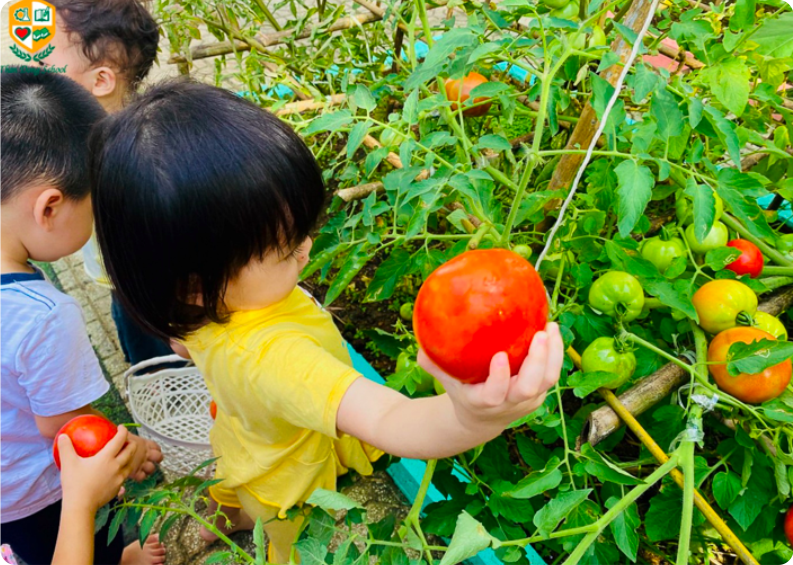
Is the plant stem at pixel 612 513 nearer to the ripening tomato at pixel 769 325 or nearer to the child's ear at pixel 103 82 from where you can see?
the ripening tomato at pixel 769 325

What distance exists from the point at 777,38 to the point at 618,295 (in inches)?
18.1

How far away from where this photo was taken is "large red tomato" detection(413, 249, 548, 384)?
25.0 inches

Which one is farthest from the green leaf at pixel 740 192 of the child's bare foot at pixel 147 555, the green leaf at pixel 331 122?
the child's bare foot at pixel 147 555

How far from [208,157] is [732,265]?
39.8 inches

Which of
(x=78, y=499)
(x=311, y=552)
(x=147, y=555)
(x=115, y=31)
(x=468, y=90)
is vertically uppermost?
(x=115, y=31)

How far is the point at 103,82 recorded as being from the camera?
1685mm

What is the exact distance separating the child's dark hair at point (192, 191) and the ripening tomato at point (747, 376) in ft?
2.37

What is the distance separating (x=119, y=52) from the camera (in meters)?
1.71

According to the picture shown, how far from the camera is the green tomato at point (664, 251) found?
118cm

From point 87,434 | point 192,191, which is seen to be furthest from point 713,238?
point 87,434

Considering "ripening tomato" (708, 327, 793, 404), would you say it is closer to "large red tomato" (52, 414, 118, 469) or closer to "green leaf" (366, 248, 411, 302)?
"green leaf" (366, 248, 411, 302)

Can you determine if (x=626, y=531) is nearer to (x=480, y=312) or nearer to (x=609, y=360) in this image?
(x=609, y=360)

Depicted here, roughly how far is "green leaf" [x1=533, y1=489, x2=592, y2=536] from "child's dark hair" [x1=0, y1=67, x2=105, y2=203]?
38.4 inches

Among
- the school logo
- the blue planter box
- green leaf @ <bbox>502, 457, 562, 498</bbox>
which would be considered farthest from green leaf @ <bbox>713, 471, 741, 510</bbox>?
the school logo
